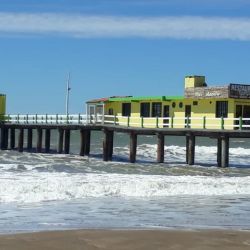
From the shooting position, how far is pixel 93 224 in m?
13.2

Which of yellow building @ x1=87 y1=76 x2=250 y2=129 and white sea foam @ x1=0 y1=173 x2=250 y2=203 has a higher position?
yellow building @ x1=87 y1=76 x2=250 y2=129

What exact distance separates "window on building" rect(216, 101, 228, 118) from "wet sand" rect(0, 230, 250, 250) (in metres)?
21.0

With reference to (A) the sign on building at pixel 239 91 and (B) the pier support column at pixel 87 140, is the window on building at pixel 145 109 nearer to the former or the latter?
(B) the pier support column at pixel 87 140

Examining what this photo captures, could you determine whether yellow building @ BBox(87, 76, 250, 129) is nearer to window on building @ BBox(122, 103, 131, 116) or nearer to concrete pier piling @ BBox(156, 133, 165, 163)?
window on building @ BBox(122, 103, 131, 116)

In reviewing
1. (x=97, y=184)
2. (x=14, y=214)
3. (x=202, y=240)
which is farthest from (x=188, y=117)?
(x=202, y=240)

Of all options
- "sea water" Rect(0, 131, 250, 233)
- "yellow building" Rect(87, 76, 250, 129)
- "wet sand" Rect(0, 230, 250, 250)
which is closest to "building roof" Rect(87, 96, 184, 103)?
"yellow building" Rect(87, 76, 250, 129)

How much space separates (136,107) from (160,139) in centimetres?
455

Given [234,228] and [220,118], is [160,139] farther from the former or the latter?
[234,228]

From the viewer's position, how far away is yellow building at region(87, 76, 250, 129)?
32.0 m

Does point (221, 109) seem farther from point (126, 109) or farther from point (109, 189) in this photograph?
point (109, 189)

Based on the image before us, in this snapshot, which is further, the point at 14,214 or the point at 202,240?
the point at 14,214

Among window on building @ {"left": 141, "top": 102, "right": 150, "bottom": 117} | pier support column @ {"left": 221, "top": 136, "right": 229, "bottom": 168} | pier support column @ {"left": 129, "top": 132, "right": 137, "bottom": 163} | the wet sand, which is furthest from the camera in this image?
window on building @ {"left": 141, "top": 102, "right": 150, "bottom": 117}

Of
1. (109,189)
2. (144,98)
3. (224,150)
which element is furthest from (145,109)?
(109,189)

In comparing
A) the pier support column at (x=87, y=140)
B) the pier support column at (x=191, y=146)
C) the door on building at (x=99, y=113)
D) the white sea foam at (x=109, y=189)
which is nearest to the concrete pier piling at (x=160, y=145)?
the pier support column at (x=191, y=146)
